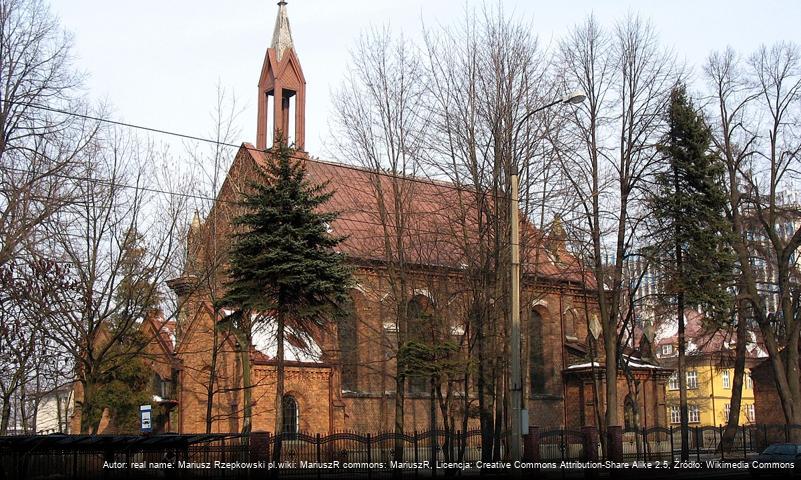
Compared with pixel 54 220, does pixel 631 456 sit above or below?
below

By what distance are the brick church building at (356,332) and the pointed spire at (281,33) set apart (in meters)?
0.14

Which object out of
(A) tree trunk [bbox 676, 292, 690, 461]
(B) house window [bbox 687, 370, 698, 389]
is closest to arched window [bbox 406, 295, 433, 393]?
(A) tree trunk [bbox 676, 292, 690, 461]

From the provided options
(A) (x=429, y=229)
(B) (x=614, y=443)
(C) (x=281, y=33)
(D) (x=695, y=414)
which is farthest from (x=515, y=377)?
(D) (x=695, y=414)

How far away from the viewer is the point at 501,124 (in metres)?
28.2

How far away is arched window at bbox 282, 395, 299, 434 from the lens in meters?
34.6

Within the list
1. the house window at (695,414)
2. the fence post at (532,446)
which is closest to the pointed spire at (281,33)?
the fence post at (532,446)

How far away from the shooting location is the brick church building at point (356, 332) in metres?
31.2

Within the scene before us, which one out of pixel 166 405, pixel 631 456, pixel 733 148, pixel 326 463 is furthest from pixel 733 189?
pixel 166 405

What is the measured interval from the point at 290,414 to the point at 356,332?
4.77 m

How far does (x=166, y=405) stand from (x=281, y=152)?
1657 centimetres

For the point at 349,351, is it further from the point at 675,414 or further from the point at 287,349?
the point at 675,414

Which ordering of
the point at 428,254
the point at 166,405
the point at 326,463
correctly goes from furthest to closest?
the point at 166,405 → the point at 428,254 → the point at 326,463

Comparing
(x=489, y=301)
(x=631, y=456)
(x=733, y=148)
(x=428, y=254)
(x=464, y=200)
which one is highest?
(x=733, y=148)

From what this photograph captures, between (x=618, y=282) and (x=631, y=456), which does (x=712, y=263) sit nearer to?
(x=618, y=282)
